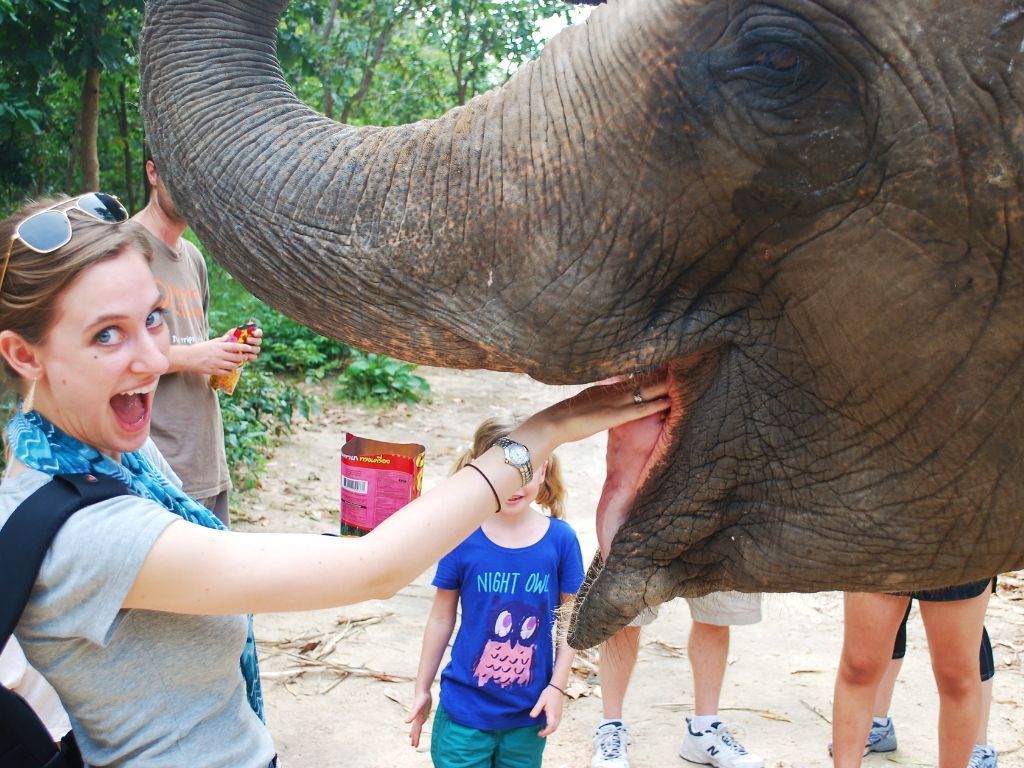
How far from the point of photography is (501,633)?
356 centimetres

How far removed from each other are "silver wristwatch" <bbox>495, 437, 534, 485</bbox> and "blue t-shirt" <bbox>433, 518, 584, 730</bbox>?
1646 mm

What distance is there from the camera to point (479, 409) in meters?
11.0

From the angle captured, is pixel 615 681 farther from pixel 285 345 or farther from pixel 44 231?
pixel 285 345

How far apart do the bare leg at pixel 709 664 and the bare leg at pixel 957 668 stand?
0.87m

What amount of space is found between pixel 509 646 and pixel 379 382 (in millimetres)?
7692

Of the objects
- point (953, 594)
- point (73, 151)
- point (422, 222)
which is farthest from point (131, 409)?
point (73, 151)

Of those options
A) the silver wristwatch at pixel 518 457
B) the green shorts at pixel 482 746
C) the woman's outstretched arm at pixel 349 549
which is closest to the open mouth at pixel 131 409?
the woman's outstretched arm at pixel 349 549

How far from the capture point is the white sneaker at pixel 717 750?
14.7ft

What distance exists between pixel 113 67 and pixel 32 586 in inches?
214

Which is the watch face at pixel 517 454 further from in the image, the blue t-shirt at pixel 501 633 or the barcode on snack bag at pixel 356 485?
the blue t-shirt at pixel 501 633

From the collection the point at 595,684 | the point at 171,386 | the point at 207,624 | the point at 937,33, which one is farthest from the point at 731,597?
the point at 937,33

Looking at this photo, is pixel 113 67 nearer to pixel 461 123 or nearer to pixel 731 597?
pixel 731 597

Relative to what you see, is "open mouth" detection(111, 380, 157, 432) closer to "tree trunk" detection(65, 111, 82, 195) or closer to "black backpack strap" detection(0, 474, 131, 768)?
"black backpack strap" detection(0, 474, 131, 768)

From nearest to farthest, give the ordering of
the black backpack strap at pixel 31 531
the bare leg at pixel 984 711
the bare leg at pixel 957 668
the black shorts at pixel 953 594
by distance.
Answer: the black backpack strap at pixel 31 531, the black shorts at pixel 953 594, the bare leg at pixel 957 668, the bare leg at pixel 984 711
